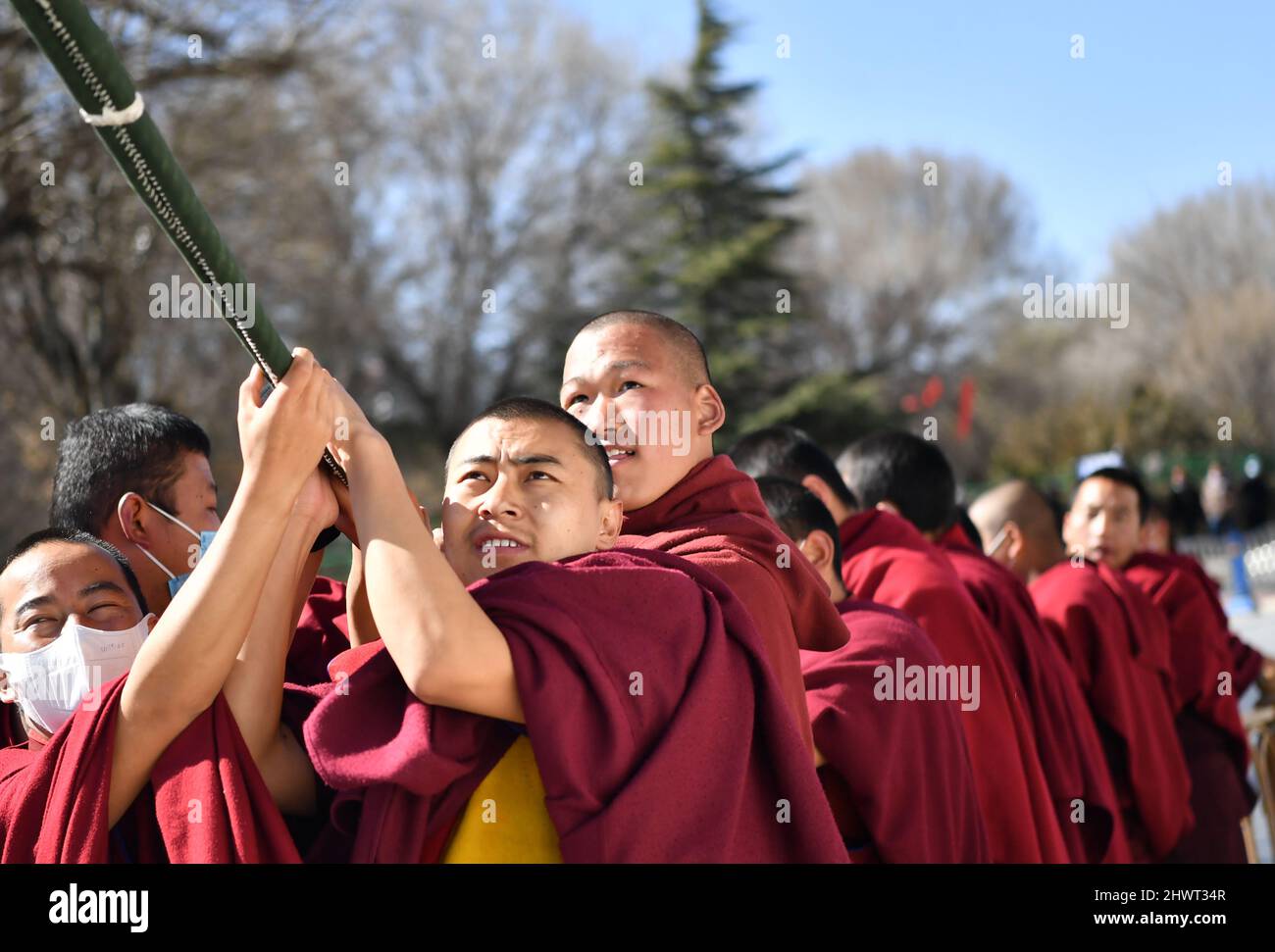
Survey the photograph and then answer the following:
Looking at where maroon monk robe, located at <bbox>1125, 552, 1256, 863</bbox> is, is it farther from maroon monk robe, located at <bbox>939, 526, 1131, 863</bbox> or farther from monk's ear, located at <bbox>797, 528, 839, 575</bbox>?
monk's ear, located at <bbox>797, 528, 839, 575</bbox>

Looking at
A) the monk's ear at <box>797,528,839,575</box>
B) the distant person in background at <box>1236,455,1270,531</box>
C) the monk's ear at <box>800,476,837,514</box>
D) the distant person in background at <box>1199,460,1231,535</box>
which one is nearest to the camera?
the monk's ear at <box>797,528,839,575</box>

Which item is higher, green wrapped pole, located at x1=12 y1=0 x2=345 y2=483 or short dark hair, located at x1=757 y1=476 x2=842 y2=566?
green wrapped pole, located at x1=12 y1=0 x2=345 y2=483

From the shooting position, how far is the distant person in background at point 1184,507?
→ 2397cm

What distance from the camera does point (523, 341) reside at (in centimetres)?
3098

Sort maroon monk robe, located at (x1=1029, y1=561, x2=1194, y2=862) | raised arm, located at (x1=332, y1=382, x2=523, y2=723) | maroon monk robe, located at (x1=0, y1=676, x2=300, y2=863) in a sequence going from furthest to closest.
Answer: maroon monk robe, located at (x1=1029, y1=561, x2=1194, y2=862) → maroon monk robe, located at (x1=0, y1=676, x2=300, y2=863) → raised arm, located at (x1=332, y1=382, x2=523, y2=723)

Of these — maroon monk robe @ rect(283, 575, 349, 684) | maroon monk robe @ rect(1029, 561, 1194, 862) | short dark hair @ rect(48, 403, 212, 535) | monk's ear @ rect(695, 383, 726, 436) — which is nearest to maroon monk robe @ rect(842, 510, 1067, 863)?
maroon monk robe @ rect(1029, 561, 1194, 862)

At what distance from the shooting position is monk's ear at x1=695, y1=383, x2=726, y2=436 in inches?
118

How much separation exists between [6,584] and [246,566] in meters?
0.79

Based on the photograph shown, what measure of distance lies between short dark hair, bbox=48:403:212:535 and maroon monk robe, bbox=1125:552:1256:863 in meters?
3.85

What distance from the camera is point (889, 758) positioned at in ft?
10.3

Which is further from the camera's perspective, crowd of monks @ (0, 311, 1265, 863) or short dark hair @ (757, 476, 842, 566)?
short dark hair @ (757, 476, 842, 566)

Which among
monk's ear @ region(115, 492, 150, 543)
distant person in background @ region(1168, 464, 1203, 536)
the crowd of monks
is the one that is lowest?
the crowd of monks

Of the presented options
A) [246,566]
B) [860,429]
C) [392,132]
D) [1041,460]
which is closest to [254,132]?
[392,132]

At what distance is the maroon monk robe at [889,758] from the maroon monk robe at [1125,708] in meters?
1.60
